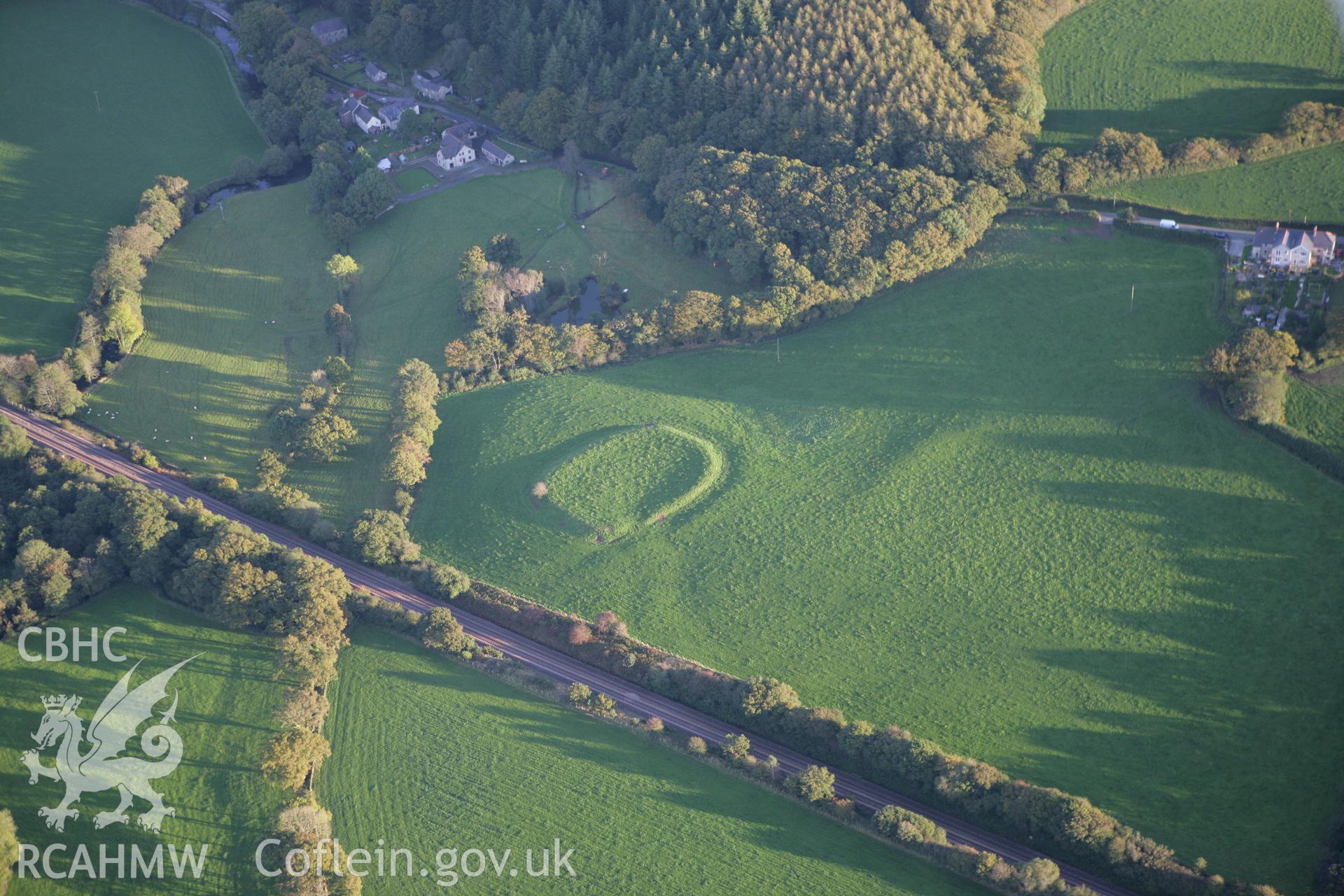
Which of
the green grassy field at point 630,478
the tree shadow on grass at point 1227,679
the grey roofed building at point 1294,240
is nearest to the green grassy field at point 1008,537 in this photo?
the tree shadow on grass at point 1227,679

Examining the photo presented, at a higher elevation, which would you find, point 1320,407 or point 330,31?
point 330,31

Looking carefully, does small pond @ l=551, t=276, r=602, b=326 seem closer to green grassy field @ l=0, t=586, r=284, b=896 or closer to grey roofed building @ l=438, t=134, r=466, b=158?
grey roofed building @ l=438, t=134, r=466, b=158

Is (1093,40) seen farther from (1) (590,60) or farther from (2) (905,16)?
(1) (590,60)

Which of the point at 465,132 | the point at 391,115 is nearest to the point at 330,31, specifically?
the point at 391,115

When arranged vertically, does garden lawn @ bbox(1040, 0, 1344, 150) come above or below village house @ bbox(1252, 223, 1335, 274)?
above

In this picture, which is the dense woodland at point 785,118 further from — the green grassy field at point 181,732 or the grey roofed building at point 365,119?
the green grassy field at point 181,732

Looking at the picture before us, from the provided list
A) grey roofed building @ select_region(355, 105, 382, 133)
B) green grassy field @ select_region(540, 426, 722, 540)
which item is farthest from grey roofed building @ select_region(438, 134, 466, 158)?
green grassy field @ select_region(540, 426, 722, 540)

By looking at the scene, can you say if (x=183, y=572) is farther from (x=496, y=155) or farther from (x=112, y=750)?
(x=496, y=155)

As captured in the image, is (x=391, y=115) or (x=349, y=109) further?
(x=349, y=109)
